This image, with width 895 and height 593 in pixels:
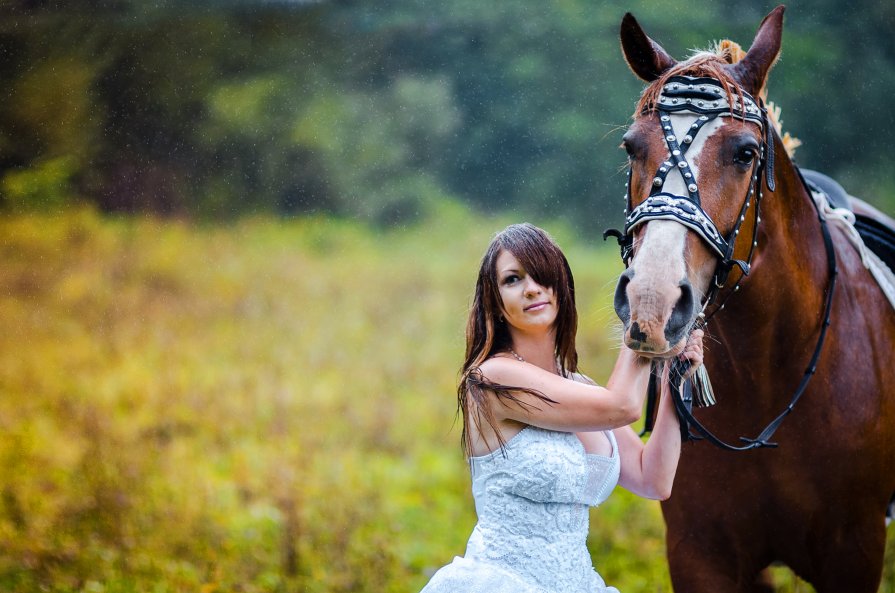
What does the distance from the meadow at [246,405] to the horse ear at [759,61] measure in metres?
2.57

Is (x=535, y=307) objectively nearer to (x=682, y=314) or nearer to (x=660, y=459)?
(x=682, y=314)

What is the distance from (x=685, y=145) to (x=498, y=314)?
603 millimetres

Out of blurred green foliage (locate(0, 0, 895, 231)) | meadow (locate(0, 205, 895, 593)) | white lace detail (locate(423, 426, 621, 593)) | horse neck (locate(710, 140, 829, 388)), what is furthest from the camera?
blurred green foliage (locate(0, 0, 895, 231))

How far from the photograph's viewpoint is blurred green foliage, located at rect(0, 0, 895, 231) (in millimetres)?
5891

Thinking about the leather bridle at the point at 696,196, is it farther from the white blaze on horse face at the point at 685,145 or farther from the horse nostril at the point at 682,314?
the horse nostril at the point at 682,314

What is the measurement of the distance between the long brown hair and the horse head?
0.19 metres

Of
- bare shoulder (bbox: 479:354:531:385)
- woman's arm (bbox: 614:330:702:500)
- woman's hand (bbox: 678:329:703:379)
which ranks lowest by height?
woman's arm (bbox: 614:330:702:500)

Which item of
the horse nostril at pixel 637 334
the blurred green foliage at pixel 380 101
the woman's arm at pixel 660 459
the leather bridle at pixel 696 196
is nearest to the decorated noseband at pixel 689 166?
the leather bridle at pixel 696 196

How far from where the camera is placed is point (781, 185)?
2430mm

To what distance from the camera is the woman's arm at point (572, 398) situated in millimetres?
1991

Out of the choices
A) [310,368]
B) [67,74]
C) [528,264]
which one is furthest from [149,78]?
[528,264]

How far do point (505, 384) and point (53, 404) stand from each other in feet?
16.8

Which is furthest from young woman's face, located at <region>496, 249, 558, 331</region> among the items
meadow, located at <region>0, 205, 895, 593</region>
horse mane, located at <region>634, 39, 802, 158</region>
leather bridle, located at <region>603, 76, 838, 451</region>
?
meadow, located at <region>0, 205, 895, 593</region>

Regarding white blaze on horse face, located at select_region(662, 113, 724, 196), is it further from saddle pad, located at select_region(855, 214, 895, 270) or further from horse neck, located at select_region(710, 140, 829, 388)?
saddle pad, located at select_region(855, 214, 895, 270)
